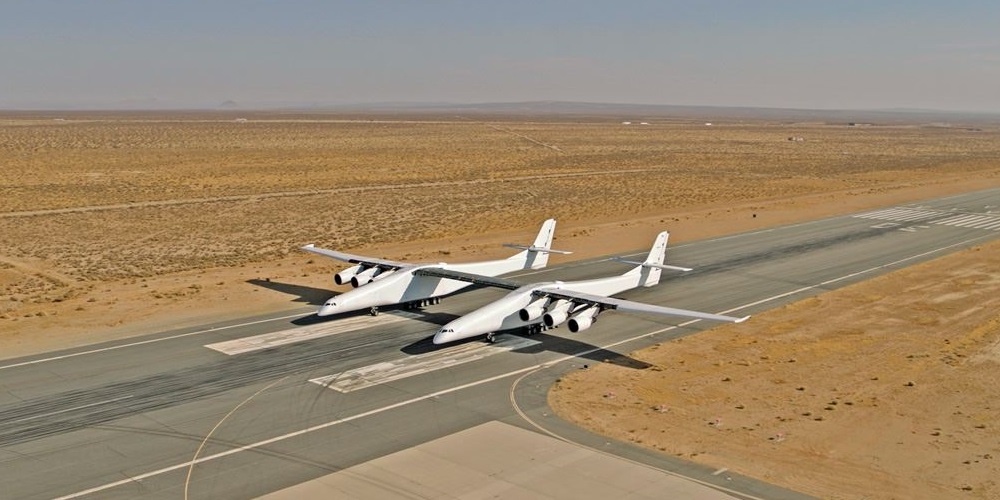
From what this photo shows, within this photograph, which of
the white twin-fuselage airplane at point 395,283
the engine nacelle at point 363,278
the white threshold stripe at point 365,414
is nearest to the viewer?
the white threshold stripe at point 365,414

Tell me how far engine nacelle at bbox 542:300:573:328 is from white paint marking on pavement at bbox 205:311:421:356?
28.9 ft

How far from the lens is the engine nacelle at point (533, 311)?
37.2m

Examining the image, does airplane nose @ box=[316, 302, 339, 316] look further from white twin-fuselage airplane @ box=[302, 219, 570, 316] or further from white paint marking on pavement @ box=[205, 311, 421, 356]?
white paint marking on pavement @ box=[205, 311, 421, 356]

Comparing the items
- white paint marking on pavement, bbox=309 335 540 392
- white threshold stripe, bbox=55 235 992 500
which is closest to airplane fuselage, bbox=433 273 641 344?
white paint marking on pavement, bbox=309 335 540 392

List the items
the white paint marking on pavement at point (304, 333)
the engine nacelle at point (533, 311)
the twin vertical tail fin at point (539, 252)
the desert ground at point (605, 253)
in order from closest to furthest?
the desert ground at point (605, 253) < the white paint marking on pavement at point (304, 333) < the engine nacelle at point (533, 311) < the twin vertical tail fin at point (539, 252)

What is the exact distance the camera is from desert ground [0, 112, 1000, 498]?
2730 centimetres

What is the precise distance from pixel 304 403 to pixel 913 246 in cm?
5637

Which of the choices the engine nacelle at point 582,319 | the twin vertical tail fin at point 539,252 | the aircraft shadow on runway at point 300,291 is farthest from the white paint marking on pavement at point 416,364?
the aircraft shadow on runway at point 300,291

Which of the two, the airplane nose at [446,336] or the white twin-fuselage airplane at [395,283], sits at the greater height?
the white twin-fuselage airplane at [395,283]

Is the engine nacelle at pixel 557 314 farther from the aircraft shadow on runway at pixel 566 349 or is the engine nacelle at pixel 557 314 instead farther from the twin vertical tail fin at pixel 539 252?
the twin vertical tail fin at pixel 539 252

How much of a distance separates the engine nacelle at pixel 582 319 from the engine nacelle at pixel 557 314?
56 centimetres

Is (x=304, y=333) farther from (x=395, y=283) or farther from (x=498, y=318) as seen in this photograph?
(x=498, y=318)

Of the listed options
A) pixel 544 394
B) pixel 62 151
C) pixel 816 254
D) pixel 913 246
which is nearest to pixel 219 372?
pixel 544 394

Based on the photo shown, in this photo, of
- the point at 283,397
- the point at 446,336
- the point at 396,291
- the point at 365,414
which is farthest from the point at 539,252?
the point at 365,414
